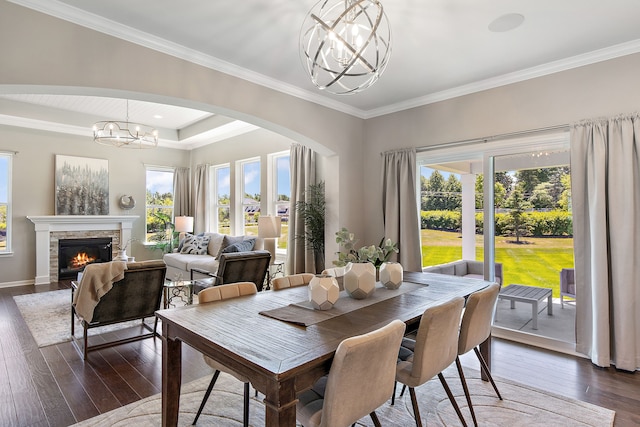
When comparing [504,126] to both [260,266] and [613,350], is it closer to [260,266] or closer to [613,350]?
[613,350]

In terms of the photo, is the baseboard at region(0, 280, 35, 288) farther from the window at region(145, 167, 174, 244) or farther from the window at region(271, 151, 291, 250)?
the window at region(271, 151, 291, 250)

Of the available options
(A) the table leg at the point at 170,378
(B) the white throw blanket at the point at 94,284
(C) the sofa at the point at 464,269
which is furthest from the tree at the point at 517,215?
(B) the white throw blanket at the point at 94,284

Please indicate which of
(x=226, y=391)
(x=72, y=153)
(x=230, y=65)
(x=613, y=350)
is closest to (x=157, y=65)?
(x=230, y=65)

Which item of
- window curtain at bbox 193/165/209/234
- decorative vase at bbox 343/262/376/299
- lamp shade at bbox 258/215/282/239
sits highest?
window curtain at bbox 193/165/209/234

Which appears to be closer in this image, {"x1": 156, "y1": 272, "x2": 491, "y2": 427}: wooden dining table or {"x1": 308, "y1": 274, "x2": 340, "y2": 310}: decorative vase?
{"x1": 156, "y1": 272, "x2": 491, "y2": 427}: wooden dining table

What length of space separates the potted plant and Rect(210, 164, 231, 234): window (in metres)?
2.77

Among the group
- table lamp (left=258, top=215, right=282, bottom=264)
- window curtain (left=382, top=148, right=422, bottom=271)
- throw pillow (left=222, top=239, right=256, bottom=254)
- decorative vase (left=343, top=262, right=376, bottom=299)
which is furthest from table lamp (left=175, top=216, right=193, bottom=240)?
decorative vase (left=343, top=262, right=376, bottom=299)

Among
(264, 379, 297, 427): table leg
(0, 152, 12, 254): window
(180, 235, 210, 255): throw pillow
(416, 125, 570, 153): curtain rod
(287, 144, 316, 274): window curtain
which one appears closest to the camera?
(264, 379, 297, 427): table leg

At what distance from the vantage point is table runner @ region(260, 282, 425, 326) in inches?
72.1

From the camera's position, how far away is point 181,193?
27.6 feet

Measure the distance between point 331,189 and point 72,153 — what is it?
550 cm

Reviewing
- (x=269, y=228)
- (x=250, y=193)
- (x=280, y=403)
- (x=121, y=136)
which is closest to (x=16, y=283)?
(x=121, y=136)

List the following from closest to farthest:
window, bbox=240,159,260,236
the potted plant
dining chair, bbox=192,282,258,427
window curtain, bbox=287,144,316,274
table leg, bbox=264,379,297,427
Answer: table leg, bbox=264,379,297,427 → dining chair, bbox=192,282,258,427 → the potted plant → window curtain, bbox=287,144,316,274 → window, bbox=240,159,260,236

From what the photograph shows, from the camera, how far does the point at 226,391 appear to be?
262cm
